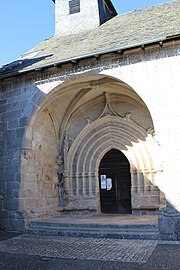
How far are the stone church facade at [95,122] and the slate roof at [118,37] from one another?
0.04 m

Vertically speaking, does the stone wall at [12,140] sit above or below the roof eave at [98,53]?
below

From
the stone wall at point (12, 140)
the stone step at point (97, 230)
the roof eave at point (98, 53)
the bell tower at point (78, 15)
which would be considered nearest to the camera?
the stone step at point (97, 230)

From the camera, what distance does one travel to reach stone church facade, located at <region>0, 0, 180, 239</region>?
18.5 ft

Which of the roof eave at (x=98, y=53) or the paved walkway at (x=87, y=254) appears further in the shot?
the roof eave at (x=98, y=53)

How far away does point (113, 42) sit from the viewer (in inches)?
261

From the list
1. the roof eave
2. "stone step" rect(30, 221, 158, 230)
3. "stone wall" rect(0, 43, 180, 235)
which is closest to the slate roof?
the roof eave

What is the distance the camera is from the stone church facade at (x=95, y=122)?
5.63 m

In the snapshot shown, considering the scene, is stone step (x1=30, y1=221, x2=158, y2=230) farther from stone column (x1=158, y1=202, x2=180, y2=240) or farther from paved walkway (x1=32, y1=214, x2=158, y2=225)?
stone column (x1=158, y1=202, x2=180, y2=240)

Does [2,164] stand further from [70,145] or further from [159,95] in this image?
[159,95]

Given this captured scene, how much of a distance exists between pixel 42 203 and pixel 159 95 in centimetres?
417

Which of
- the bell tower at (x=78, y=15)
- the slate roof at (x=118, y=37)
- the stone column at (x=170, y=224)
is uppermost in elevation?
the bell tower at (x=78, y=15)

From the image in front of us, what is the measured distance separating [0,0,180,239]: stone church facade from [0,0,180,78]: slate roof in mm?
43

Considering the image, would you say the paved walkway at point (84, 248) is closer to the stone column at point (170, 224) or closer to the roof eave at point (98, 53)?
the stone column at point (170, 224)

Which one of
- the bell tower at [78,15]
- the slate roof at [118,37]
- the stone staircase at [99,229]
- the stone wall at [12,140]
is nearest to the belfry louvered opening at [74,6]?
the bell tower at [78,15]
